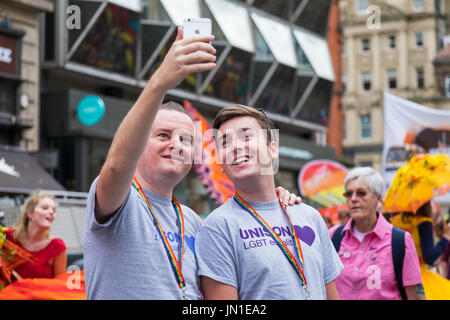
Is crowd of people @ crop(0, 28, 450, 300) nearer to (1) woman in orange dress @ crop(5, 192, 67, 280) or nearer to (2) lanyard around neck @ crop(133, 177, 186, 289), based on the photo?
(2) lanyard around neck @ crop(133, 177, 186, 289)

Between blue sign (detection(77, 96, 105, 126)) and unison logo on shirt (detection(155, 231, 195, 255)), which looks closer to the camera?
unison logo on shirt (detection(155, 231, 195, 255))

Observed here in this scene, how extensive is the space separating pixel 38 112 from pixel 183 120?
649 inches

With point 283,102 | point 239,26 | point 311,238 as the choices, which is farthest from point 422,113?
point 283,102

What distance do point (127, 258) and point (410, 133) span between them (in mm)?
8819

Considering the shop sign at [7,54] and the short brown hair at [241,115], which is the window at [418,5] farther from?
the short brown hair at [241,115]

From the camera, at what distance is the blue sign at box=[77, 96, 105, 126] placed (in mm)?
20719

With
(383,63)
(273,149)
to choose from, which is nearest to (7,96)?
(273,149)

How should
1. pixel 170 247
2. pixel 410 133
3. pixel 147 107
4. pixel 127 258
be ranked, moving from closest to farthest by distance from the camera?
pixel 147 107
pixel 127 258
pixel 170 247
pixel 410 133

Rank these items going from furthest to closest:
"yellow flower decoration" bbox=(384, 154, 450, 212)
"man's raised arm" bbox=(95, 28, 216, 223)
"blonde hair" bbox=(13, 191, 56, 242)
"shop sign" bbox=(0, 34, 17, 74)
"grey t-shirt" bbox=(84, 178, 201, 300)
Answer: "shop sign" bbox=(0, 34, 17, 74) < "blonde hair" bbox=(13, 191, 56, 242) < "yellow flower decoration" bbox=(384, 154, 450, 212) < "grey t-shirt" bbox=(84, 178, 201, 300) < "man's raised arm" bbox=(95, 28, 216, 223)

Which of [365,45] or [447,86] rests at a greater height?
[365,45]

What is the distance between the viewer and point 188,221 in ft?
11.4

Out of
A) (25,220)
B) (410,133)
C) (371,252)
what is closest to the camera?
(371,252)

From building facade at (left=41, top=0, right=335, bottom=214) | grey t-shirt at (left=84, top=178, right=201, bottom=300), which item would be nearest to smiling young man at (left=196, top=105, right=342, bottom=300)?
grey t-shirt at (left=84, top=178, right=201, bottom=300)

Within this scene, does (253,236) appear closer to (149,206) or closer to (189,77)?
(149,206)
